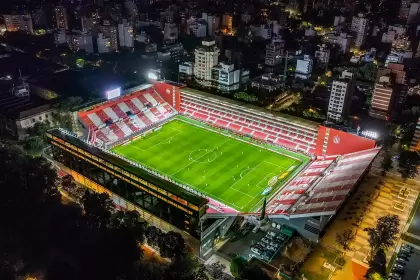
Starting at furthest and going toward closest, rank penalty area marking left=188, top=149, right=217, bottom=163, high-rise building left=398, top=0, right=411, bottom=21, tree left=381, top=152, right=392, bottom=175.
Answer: high-rise building left=398, top=0, right=411, bottom=21 < penalty area marking left=188, top=149, right=217, bottom=163 < tree left=381, top=152, right=392, bottom=175

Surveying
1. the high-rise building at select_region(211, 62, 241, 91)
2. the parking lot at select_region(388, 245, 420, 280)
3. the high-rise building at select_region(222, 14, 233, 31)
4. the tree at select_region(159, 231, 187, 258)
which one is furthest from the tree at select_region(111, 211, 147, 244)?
the high-rise building at select_region(222, 14, 233, 31)

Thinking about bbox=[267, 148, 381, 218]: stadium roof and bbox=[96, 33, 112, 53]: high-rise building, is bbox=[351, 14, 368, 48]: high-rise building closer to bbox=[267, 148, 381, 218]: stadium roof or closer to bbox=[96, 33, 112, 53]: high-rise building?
bbox=[96, 33, 112, 53]: high-rise building

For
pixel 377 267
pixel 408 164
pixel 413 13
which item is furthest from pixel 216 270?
pixel 413 13

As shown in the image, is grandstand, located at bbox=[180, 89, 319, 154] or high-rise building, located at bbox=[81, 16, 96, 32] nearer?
grandstand, located at bbox=[180, 89, 319, 154]

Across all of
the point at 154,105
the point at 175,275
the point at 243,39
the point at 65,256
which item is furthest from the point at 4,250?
the point at 243,39

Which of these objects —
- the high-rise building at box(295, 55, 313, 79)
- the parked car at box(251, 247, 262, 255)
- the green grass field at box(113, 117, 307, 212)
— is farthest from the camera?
the high-rise building at box(295, 55, 313, 79)

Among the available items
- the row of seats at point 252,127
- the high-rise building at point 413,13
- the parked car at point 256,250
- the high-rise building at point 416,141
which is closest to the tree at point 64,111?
the row of seats at point 252,127

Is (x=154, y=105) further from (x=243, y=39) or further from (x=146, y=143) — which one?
(x=243, y=39)

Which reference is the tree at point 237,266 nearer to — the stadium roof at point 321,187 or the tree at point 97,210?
the stadium roof at point 321,187
